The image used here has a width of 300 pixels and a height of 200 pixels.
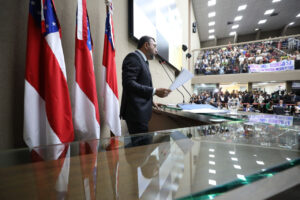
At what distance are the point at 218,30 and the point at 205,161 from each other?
610 inches

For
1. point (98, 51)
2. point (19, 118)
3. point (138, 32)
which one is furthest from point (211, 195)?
point (138, 32)

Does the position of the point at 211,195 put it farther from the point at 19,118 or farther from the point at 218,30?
the point at 218,30

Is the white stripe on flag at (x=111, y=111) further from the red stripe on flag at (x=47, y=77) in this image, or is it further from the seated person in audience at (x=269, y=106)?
the seated person in audience at (x=269, y=106)

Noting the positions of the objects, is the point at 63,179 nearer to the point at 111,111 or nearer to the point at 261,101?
the point at 111,111

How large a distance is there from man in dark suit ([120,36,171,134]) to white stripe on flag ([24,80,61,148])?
20.9 inches

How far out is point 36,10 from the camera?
1065 millimetres

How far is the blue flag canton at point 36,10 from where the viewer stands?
3.43ft

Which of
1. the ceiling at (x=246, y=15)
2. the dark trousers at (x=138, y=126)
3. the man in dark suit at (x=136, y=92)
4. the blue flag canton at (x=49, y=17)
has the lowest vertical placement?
the dark trousers at (x=138, y=126)

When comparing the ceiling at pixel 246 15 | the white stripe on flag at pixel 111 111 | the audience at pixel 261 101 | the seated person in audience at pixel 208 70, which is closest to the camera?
the white stripe on flag at pixel 111 111

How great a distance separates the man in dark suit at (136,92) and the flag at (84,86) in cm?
27

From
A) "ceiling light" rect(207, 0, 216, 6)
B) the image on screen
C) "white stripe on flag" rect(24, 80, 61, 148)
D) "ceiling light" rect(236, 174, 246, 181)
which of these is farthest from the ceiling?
"ceiling light" rect(236, 174, 246, 181)

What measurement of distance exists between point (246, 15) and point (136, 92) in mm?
13193

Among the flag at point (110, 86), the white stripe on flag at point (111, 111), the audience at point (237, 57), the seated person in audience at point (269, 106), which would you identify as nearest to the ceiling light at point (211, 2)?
the audience at point (237, 57)

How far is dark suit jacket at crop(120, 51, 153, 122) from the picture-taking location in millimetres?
1168
